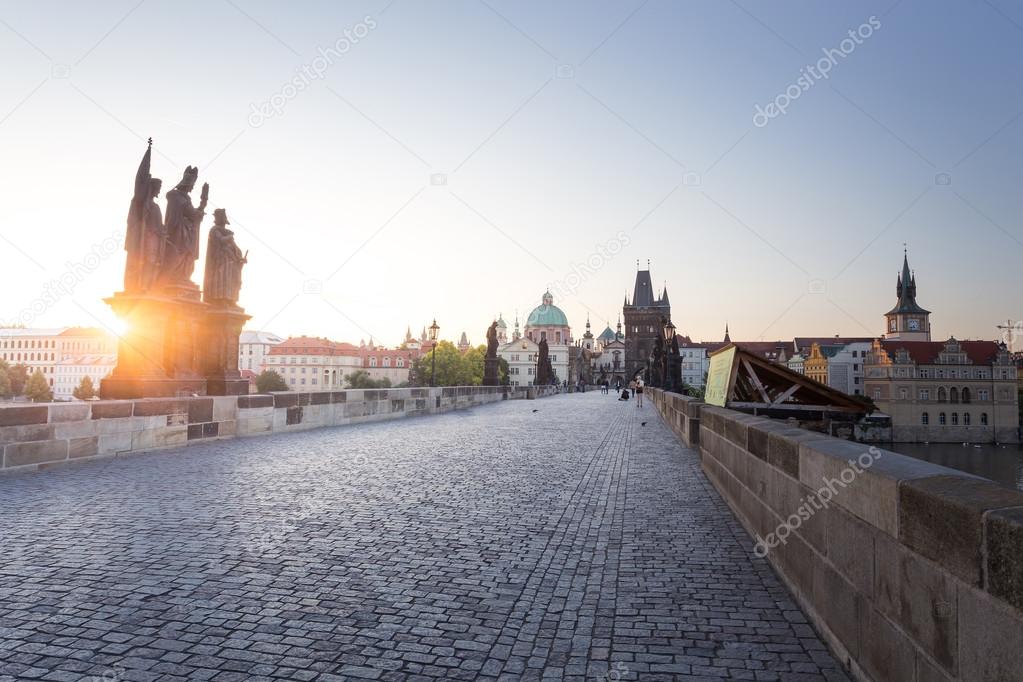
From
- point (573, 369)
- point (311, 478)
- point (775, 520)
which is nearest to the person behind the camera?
point (775, 520)

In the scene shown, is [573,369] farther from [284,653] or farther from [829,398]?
[284,653]

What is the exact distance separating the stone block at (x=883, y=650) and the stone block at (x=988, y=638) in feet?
1.33

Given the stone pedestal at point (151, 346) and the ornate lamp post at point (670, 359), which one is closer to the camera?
the stone pedestal at point (151, 346)

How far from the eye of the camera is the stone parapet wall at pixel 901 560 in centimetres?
179

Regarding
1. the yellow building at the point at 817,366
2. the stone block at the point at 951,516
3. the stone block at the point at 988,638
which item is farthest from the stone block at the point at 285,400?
the yellow building at the point at 817,366

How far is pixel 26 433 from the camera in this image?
316 inches

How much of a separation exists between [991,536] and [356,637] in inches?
110

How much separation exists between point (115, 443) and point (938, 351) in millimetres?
81353

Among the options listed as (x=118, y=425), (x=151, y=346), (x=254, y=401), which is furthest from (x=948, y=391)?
(x=118, y=425)

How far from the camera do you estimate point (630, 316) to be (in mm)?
146375

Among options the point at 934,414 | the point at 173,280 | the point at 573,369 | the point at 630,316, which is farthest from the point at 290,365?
the point at 173,280

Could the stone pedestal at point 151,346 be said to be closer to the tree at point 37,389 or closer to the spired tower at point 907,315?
the tree at point 37,389

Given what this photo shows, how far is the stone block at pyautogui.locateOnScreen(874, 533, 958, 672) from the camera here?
2.04 metres

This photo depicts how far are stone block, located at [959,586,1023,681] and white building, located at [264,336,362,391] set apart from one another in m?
122
